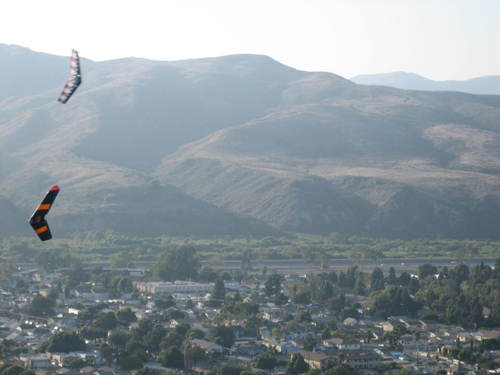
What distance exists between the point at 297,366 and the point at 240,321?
1376cm

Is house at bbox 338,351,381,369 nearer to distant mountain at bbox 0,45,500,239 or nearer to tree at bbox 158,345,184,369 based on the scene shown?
tree at bbox 158,345,184,369

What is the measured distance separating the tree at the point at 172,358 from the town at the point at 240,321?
0.07 metres

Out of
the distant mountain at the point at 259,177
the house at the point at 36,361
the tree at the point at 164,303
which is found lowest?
the tree at the point at 164,303

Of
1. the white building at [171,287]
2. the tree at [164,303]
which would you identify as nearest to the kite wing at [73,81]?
the tree at [164,303]

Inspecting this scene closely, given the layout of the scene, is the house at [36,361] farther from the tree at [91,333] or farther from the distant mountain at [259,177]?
the distant mountain at [259,177]

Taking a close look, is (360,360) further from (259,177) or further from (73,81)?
(259,177)

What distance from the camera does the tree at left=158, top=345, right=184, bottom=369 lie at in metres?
46.3

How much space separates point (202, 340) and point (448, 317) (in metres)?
17.5

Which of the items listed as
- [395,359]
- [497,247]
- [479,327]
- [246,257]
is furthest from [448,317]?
[497,247]

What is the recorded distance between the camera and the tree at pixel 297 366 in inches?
1772

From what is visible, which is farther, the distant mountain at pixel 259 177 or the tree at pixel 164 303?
the distant mountain at pixel 259 177

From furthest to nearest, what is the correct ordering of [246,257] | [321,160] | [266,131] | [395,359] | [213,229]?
[266,131] < [321,160] < [213,229] < [246,257] < [395,359]

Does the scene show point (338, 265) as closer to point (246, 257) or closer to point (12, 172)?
point (246, 257)

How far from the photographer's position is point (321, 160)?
6880 inches
